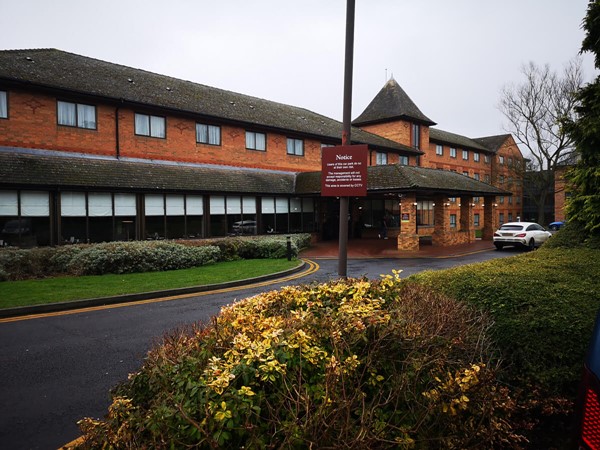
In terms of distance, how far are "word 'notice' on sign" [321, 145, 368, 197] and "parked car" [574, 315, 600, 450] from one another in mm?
4681

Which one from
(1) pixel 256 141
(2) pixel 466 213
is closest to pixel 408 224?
(2) pixel 466 213

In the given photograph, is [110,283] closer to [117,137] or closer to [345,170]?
[345,170]

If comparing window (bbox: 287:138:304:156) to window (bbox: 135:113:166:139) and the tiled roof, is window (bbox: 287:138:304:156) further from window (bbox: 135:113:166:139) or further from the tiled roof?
window (bbox: 135:113:166:139)

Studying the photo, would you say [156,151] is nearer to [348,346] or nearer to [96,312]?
[96,312]

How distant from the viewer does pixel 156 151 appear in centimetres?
2155

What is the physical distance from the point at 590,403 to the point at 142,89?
24.2m

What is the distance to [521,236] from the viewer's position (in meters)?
24.0

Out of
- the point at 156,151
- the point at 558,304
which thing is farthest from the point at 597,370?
the point at 156,151

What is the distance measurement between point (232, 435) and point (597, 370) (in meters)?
2.03

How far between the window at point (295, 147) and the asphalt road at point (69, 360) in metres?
19.0

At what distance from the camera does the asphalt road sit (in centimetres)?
415

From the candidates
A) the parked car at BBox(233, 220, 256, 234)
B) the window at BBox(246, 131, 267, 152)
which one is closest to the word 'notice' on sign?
the parked car at BBox(233, 220, 256, 234)

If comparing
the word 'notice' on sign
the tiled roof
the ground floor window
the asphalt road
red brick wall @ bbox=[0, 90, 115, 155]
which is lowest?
the asphalt road

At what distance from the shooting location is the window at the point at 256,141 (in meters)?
25.7
